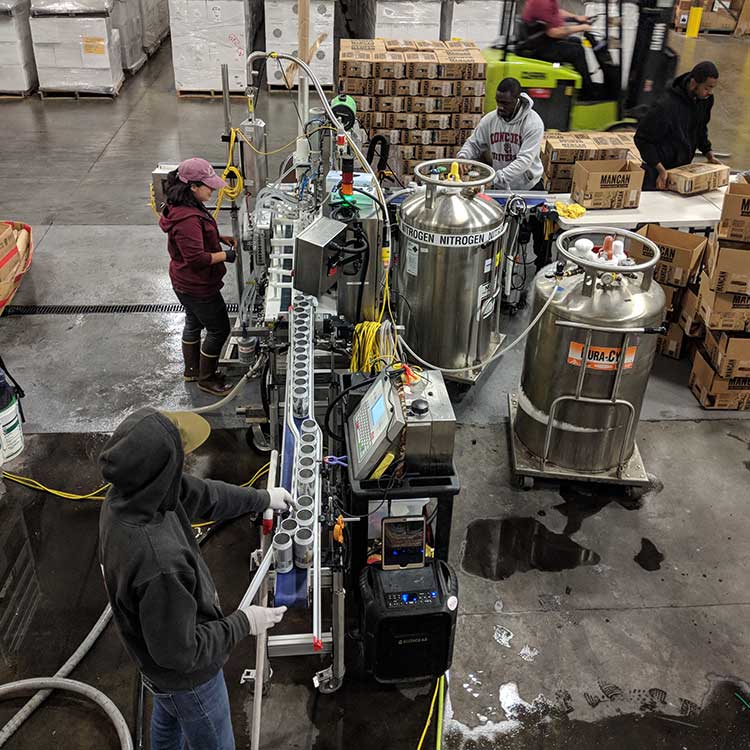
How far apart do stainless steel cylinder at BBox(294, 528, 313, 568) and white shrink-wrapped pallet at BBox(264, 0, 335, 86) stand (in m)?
9.76

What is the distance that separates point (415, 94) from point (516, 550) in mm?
5579

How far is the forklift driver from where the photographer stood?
8133 mm

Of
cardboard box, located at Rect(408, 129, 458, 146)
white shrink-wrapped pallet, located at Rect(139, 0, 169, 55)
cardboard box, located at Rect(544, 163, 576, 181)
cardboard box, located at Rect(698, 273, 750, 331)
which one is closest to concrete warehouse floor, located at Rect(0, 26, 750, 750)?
cardboard box, located at Rect(698, 273, 750, 331)

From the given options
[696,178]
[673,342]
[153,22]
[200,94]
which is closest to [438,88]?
[696,178]

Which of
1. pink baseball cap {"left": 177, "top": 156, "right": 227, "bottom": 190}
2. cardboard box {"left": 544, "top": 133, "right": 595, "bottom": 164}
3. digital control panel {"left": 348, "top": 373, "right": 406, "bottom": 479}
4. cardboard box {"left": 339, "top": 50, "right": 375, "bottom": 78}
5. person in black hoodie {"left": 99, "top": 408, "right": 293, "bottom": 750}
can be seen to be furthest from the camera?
cardboard box {"left": 339, "top": 50, "right": 375, "bottom": 78}

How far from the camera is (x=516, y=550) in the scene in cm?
412

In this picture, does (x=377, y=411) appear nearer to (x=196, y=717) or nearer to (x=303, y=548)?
(x=303, y=548)

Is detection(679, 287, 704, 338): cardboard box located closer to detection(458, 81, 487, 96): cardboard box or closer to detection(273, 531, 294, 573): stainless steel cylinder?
detection(458, 81, 487, 96): cardboard box

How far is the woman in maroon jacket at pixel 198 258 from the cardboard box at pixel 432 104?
3.73m

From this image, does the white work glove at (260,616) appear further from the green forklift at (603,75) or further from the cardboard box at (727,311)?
the green forklift at (603,75)

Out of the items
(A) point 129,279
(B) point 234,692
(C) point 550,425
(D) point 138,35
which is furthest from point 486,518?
(D) point 138,35

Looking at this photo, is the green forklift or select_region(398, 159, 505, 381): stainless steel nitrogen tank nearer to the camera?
select_region(398, 159, 505, 381): stainless steel nitrogen tank

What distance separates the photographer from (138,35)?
12.9m

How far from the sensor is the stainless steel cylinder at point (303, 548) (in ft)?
7.95
